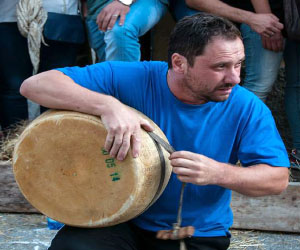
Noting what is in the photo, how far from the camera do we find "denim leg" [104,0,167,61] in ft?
12.2

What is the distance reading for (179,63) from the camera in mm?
2639

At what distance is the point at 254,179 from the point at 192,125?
37 centimetres

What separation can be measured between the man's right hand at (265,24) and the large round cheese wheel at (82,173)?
4.91 ft

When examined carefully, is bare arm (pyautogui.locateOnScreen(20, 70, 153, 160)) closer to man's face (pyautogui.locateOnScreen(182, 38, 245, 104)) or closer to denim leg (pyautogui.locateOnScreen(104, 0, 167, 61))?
man's face (pyautogui.locateOnScreen(182, 38, 245, 104))

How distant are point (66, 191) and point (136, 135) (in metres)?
0.42

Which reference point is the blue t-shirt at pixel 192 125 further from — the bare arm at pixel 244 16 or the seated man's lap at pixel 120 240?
the bare arm at pixel 244 16

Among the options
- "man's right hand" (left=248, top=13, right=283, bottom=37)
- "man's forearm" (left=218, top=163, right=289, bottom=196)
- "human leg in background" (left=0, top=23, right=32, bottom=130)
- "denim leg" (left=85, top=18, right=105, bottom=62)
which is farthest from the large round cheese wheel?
"human leg in background" (left=0, top=23, right=32, bottom=130)

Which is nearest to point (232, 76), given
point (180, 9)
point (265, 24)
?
point (265, 24)

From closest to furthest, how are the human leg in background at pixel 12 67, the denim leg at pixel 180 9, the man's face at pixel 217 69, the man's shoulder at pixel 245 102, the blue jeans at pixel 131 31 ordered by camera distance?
the man's face at pixel 217 69 → the man's shoulder at pixel 245 102 → the blue jeans at pixel 131 31 → the denim leg at pixel 180 9 → the human leg in background at pixel 12 67

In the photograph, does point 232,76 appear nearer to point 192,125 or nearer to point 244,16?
point 192,125

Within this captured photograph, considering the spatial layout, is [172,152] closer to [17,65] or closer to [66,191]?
[66,191]

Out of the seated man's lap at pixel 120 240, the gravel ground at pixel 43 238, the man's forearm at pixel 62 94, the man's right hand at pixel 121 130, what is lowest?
the gravel ground at pixel 43 238

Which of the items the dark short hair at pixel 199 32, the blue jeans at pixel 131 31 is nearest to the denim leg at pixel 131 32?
the blue jeans at pixel 131 31

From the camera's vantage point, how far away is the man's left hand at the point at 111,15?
3.76 metres
